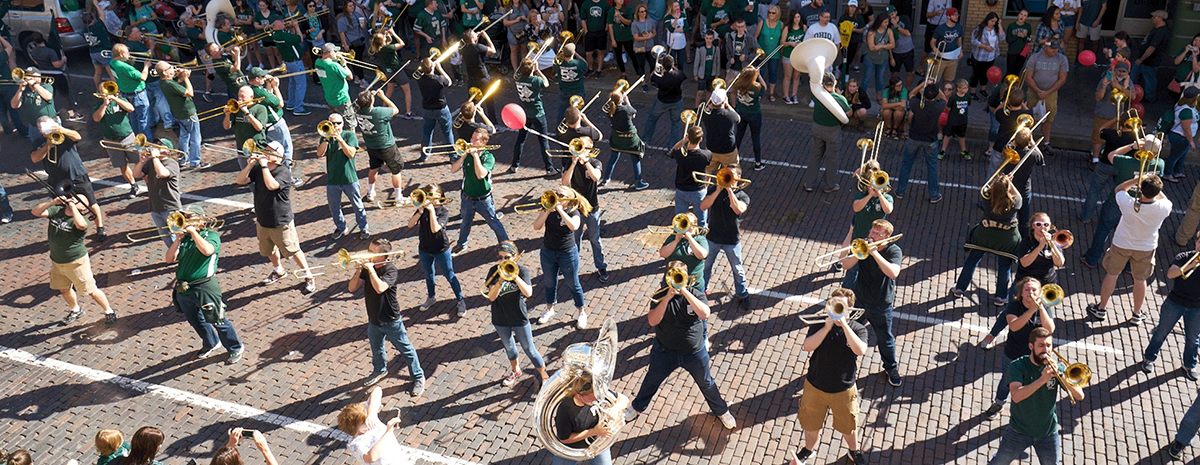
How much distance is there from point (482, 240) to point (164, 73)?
5.40 m

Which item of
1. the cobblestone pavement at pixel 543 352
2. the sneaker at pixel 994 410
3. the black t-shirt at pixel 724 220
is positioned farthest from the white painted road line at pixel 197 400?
the sneaker at pixel 994 410

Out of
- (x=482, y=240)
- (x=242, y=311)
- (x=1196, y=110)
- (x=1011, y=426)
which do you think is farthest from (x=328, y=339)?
(x=1196, y=110)

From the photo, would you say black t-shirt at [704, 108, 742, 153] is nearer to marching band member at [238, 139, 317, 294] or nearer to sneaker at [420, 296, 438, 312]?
sneaker at [420, 296, 438, 312]

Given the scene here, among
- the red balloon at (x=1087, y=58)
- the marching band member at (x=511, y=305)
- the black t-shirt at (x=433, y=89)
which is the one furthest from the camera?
the red balloon at (x=1087, y=58)

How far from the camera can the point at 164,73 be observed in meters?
12.5

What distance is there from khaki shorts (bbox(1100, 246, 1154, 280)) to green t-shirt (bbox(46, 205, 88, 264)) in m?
10.1

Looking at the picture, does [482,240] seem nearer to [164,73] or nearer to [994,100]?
[164,73]

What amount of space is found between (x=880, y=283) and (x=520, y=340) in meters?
3.09

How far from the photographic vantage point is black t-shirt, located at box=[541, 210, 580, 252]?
8.50 m

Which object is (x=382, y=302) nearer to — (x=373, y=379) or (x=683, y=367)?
(x=373, y=379)

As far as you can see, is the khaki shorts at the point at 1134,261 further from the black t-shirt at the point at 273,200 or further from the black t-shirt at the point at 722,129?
the black t-shirt at the point at 273,200

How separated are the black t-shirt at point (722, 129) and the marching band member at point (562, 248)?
8.31 feet

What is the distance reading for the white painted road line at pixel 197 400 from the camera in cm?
744

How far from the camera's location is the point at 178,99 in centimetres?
1257
